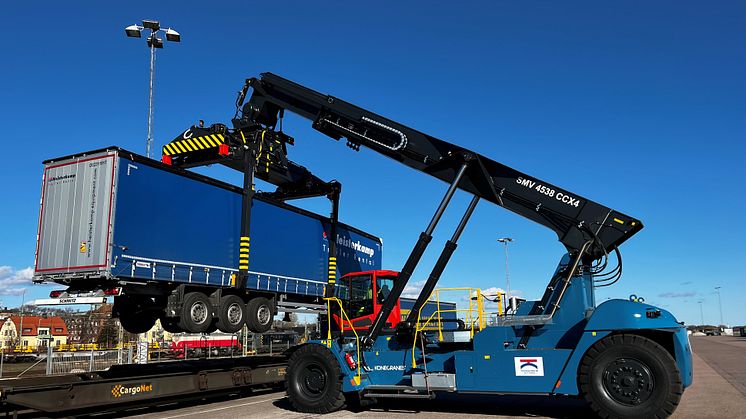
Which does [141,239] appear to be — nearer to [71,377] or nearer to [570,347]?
[71,377]

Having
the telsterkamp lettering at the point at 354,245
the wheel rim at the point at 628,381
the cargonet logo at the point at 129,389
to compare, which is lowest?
the cargonet logo at the point at 129,389

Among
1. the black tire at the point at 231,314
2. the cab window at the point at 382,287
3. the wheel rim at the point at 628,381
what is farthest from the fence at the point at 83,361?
the wheel rim at the point at 628,381

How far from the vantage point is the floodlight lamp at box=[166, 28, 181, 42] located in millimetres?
21484

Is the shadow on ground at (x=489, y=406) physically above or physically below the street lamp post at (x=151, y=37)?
below

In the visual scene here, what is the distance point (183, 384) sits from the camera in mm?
11664

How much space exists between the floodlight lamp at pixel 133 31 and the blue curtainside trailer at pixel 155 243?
10.8 m

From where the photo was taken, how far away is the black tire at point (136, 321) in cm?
1271

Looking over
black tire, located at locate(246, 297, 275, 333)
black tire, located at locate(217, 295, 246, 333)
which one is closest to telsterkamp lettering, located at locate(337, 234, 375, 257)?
black tire, located at locate(246, 297, 275, 333)

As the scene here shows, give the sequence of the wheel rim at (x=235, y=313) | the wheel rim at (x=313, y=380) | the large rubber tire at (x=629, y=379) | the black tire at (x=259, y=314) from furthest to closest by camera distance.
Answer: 1. the black tire at (x=259, y=314)
2. the wheel rim at (x=235, y=313)
3. the wheel rim at (x=313, y=380)
4. the large rubber tire at (x=629, y=379)

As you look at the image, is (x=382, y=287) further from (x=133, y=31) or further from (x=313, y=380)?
(x=133, y=31)

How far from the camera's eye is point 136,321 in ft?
42.1

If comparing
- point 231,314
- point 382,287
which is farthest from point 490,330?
point 231,314

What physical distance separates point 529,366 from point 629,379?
1534mm

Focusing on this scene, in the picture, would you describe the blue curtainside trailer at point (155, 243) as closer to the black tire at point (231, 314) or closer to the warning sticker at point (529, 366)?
the black tire at point (231, 314)
